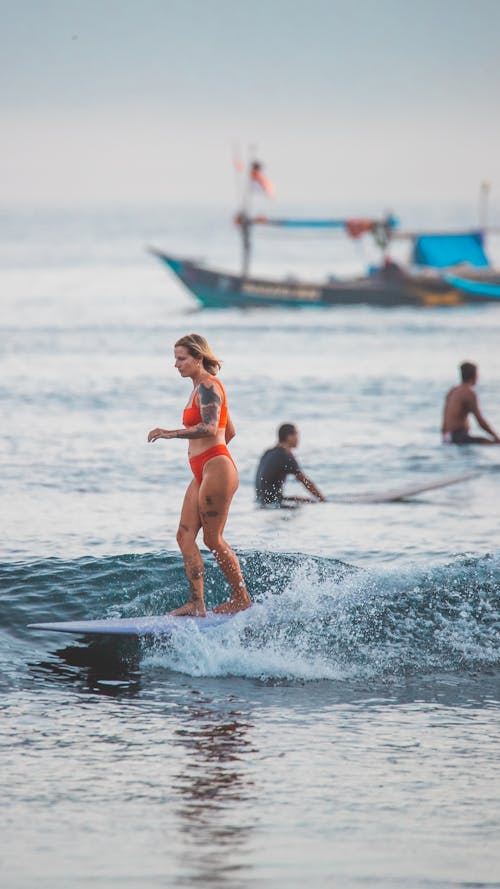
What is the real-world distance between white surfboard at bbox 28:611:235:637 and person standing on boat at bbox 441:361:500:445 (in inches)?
397

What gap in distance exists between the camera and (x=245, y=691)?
8.80m

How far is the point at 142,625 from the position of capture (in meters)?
9.27

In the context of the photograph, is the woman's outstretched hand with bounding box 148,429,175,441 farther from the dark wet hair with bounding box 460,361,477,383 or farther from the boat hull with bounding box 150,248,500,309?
the boat hull with bounding box 150,248,500,309

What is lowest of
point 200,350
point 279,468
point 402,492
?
point 402,492

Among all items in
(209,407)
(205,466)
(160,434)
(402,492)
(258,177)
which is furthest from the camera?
(258,177)

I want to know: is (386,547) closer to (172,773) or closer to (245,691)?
(245,691)

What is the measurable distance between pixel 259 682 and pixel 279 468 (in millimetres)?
5364

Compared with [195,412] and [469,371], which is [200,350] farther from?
[469,371]

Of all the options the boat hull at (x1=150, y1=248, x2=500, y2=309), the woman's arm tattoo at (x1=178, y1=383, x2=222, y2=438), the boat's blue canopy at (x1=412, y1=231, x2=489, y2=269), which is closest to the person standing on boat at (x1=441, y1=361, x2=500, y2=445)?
the woman's arm tattoo at (x1=178, y1=383, x2=222, y2=438)

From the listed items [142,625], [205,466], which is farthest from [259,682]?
[205,466]

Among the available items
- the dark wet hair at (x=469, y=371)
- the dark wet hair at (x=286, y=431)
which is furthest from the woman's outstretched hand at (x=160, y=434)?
the dark wet hair at (x=469, y=371)

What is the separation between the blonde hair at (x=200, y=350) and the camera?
342 inches

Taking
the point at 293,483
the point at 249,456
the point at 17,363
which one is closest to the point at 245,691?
the point at 293,483

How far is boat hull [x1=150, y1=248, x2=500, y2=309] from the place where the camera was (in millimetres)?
49281
